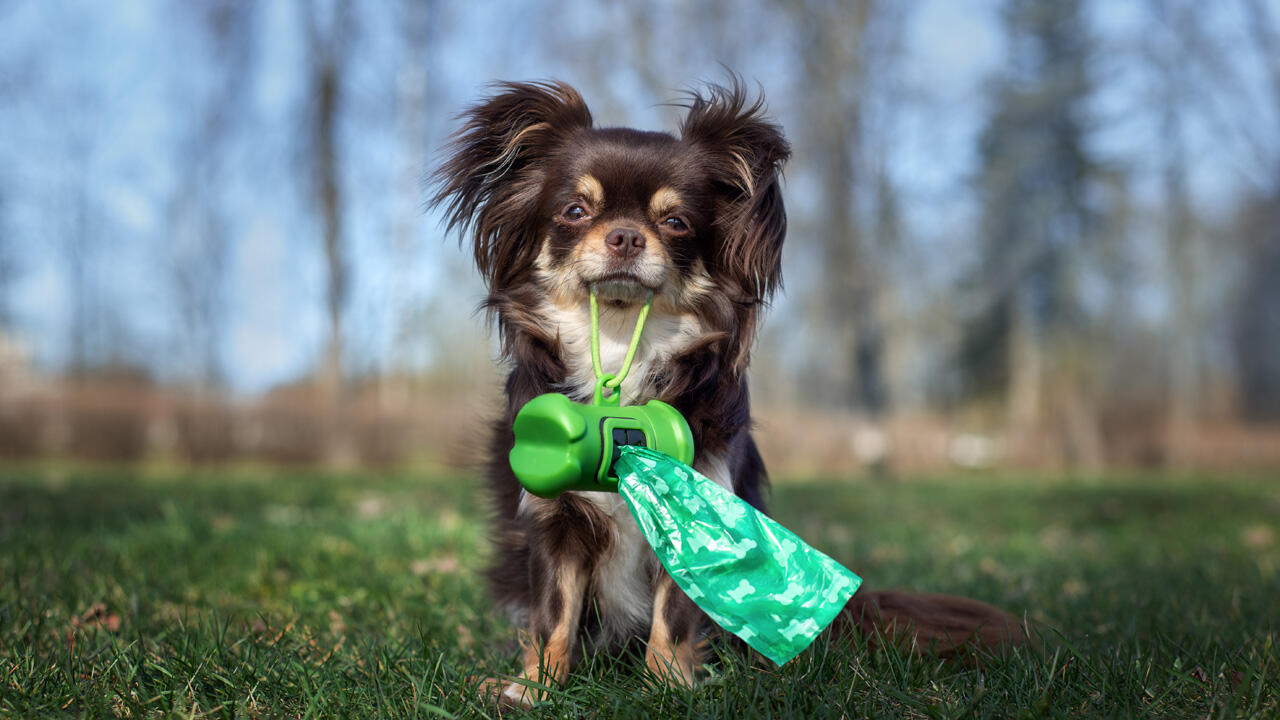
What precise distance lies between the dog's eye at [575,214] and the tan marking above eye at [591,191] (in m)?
0.03

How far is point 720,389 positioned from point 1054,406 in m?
26.4

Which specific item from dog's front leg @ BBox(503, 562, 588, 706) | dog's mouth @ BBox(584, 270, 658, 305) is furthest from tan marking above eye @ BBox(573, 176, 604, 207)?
dog's front leg @ BBox(503, 562, 588, 706)

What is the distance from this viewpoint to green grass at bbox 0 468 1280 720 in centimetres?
215

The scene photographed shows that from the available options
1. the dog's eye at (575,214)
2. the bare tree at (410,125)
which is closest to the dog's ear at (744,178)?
the dog's eye at (575,214)

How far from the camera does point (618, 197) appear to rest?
2.69 meters

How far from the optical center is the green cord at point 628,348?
2535 millimetres

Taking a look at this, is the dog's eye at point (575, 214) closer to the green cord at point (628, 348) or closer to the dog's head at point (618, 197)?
the dog's head at point (618, 197)

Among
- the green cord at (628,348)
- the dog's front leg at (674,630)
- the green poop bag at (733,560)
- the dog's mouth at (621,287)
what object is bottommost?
the dog's front leg at (674,630)

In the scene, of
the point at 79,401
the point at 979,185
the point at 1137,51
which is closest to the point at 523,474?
the point at 79,401

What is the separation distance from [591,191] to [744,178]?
0.49 meters

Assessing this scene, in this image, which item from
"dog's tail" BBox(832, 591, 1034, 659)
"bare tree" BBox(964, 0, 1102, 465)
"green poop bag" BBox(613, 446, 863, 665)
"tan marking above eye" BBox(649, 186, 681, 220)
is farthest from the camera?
"bare tree" BBox(964, 0, 1102, 465)

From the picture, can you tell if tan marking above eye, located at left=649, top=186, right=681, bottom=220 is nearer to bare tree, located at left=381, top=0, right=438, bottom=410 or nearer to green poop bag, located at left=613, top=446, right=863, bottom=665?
green poop bag, located at left=613, top=446, right=863, bottom=665

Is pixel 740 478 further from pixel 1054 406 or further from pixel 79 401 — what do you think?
pixel 1054 406

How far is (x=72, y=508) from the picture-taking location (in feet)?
20.3
